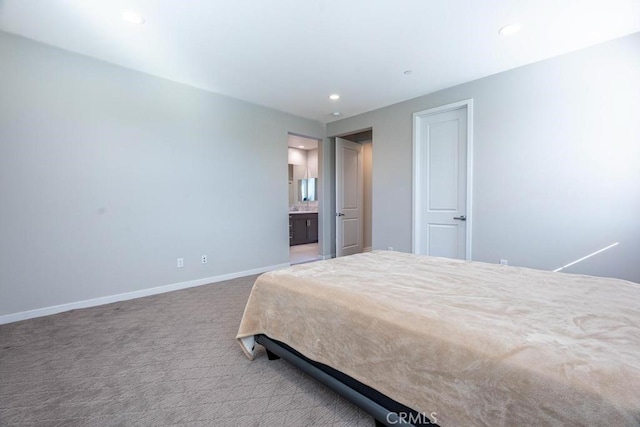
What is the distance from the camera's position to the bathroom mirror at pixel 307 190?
25.8 ft

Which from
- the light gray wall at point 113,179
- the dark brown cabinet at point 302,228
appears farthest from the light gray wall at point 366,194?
the light gray wall at point 113,179

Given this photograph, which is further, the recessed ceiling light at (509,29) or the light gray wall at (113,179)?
the light gray wall at (113,179)

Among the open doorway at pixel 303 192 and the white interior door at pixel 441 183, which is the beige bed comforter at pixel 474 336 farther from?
the open doorway at pixel 303 192

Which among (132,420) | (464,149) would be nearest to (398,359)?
(132,420)

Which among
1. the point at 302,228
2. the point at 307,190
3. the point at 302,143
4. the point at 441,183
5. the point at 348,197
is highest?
the point at 302,143

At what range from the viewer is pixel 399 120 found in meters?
4.10

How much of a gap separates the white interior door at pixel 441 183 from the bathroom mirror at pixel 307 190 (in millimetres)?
4259

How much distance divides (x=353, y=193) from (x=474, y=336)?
469 cm

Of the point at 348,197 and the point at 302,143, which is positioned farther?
the point at 302,143

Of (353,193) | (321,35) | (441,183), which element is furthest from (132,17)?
(353,193)

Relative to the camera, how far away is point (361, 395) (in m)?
1.23

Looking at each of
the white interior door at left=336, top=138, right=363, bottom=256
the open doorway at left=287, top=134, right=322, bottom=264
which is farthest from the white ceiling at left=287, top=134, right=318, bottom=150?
the white interior door at left=336, top=138, right=363, bottom=256

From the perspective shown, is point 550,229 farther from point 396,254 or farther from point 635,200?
point 396,254

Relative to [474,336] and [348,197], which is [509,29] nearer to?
[474,336]
